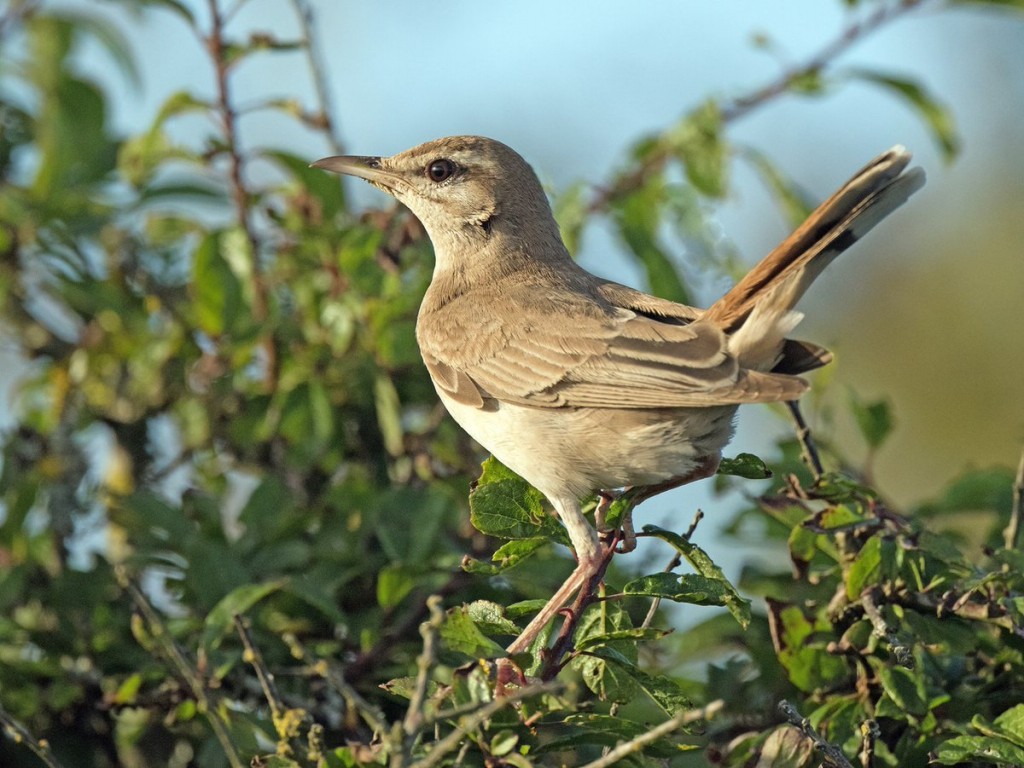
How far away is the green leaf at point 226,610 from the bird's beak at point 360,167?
1.64 m

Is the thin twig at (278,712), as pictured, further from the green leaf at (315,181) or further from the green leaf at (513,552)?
the green leaf at (315,181)

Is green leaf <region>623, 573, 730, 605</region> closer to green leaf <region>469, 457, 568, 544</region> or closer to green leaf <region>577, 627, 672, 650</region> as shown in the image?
green leaf <region>577, 627, 672, 650</region>

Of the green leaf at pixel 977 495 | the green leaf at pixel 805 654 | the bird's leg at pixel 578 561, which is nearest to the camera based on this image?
the bird's leg at pixel 578 561

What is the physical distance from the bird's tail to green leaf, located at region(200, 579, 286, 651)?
150 centimetres

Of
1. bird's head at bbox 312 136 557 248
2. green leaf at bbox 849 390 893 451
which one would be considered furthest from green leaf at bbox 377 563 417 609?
green leaf at bbox 849 390 893 451

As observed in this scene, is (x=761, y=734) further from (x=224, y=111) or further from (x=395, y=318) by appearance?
(x=224, y=111)

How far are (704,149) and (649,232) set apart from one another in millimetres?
423

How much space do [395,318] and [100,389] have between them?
1461 mm

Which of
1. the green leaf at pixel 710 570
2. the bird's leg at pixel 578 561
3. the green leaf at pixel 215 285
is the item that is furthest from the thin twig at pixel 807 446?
the green leaf at pixel 215 285

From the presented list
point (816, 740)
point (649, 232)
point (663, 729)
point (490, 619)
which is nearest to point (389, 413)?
point (649, 232)

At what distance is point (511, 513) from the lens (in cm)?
326

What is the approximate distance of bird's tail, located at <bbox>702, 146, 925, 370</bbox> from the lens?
11.8ft

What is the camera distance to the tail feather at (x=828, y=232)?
3.60 meters

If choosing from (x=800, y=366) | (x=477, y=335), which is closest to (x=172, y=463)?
(x=477, y=335)
